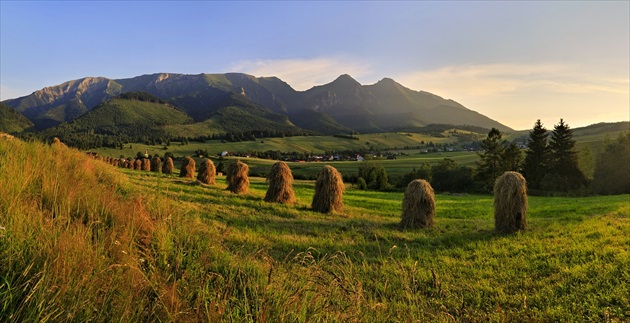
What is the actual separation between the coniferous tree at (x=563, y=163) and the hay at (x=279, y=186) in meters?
45.3

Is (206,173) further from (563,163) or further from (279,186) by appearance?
(563,163)

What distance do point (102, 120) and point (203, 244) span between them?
228 m

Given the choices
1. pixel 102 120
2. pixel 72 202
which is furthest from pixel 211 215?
pixel 102 120

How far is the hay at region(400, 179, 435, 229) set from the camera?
13.4 meters

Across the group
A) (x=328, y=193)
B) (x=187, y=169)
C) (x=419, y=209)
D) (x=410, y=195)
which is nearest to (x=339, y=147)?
(x=187, y=169)

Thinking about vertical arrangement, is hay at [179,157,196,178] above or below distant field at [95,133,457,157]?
below

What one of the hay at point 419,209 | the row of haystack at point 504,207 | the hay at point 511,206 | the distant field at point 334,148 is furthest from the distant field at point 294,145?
the hay at point 511,206

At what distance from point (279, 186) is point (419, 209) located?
8.15m

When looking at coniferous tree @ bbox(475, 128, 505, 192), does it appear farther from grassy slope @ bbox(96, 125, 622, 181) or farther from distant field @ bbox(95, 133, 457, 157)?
distant field @ bbox(95, 133, 457, 157)

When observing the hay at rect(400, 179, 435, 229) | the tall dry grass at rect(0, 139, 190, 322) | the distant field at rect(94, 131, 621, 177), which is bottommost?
the hay at rect(400, 179, 435, 229)

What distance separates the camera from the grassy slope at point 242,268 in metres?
2.48

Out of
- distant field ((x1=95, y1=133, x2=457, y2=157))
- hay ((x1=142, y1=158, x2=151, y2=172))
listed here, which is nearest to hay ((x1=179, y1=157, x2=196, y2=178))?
hay ((x1=142, y1=158, x2=151, y2=172))

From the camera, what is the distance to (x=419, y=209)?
1347 centimetres

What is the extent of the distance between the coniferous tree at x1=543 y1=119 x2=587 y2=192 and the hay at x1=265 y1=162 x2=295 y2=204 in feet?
148
